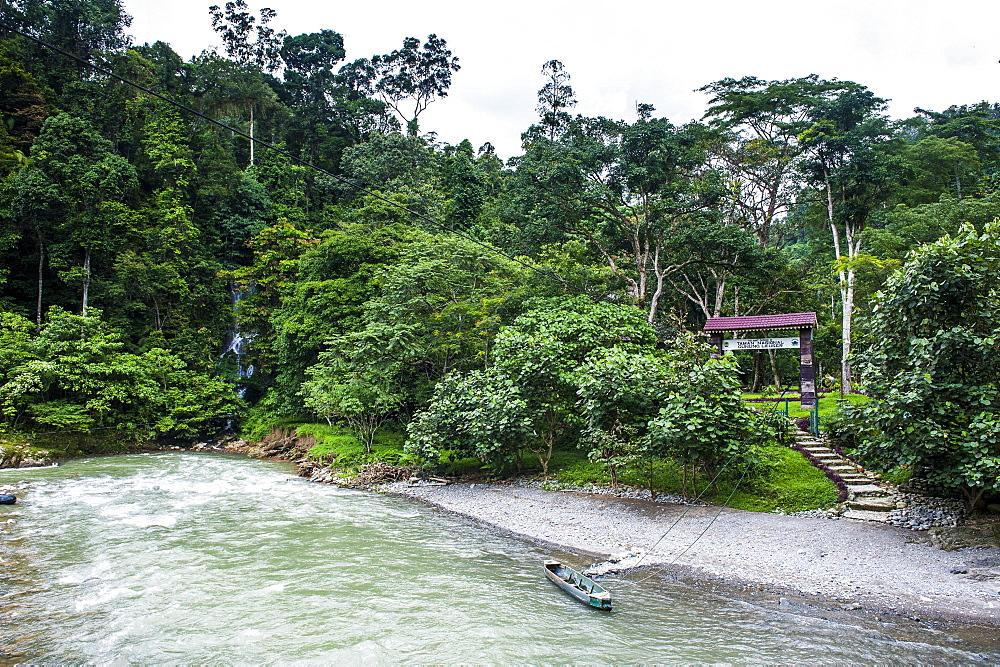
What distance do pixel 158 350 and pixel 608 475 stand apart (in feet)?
66.4

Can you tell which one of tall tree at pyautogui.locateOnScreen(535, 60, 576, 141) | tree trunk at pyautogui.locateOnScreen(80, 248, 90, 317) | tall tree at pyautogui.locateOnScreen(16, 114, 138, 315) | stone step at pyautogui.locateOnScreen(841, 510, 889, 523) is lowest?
stone step at pyautogui.locateOnScreen(841, 510, 889, 523)

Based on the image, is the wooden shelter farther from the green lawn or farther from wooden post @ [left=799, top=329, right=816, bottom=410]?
the green lawn

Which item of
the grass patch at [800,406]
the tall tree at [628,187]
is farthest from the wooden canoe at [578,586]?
the tall tree at [628,187]

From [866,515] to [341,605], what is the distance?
9.13m

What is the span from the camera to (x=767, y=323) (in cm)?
1516

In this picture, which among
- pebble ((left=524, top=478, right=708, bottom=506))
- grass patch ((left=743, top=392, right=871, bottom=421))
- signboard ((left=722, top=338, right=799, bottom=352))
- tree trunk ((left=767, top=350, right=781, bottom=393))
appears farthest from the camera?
tree trunk ((left=767, top=350, right=781, bottom=393))

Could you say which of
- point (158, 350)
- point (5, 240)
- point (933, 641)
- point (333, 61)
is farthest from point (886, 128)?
point (333, 61)

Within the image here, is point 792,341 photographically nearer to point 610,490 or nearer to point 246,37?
point 610,490

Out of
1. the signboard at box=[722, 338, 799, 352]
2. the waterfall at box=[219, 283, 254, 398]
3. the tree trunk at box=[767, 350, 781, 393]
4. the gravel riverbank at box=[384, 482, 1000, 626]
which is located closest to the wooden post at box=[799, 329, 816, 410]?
the signboard at box=[722, 338, 799, 352]

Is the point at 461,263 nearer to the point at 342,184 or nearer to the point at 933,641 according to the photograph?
the point at 933,641

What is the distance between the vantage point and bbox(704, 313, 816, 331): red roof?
587 inches

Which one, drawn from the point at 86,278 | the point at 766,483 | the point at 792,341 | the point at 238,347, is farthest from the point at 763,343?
the point at 86,278

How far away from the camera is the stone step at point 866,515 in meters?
9.86

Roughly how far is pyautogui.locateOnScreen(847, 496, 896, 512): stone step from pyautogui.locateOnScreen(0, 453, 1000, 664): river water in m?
4.18
